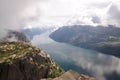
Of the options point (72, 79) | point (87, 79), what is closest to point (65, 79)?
point (72, 79)

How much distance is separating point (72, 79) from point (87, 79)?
5.57 meters

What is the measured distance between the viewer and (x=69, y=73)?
238 ft

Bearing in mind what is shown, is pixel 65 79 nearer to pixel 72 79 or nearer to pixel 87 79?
pixel 72 79

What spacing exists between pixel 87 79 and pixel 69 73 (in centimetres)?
617

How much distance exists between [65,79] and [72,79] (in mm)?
2086

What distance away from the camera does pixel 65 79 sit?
7119 cm

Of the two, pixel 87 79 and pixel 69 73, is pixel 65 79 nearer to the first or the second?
pixel 69 73

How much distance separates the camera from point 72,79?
71.4 metres

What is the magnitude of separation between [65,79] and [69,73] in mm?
2489

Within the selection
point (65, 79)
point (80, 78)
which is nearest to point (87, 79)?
point (80, 78)

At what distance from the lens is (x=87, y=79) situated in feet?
244

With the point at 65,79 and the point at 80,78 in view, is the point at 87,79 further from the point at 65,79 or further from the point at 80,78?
the point at 65,79

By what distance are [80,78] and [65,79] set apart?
4828 millimetres

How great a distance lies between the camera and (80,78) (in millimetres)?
72812
